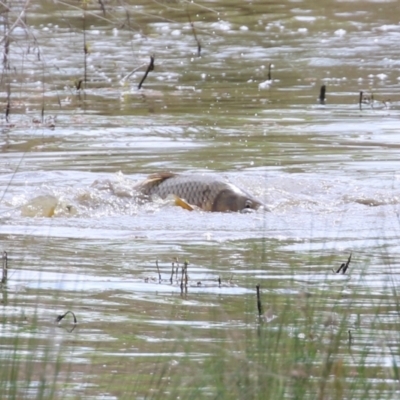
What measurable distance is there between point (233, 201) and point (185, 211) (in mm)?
369

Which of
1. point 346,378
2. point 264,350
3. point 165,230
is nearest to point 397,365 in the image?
point 346,378

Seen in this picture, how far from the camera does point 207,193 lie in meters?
9.79

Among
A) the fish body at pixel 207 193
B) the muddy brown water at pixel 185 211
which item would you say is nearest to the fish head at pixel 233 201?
the fish body at pixel 207 193

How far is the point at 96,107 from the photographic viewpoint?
1587 centimetres

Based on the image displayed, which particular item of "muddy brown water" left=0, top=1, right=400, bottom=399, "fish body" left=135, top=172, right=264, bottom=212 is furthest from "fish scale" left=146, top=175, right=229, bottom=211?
"muddy brown water" left=0, top=1, right=400, bottom=399

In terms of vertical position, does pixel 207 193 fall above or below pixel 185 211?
above

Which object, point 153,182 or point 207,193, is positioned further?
point 153,182

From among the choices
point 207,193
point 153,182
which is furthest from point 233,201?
point 153,182

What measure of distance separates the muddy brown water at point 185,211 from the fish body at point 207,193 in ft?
0.56

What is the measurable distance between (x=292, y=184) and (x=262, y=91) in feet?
20.5

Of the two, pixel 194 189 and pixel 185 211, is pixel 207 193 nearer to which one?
pixel 194 189

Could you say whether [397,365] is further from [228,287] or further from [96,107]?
[96,107]

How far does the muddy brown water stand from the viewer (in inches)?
219

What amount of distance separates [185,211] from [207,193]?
0.22 m
